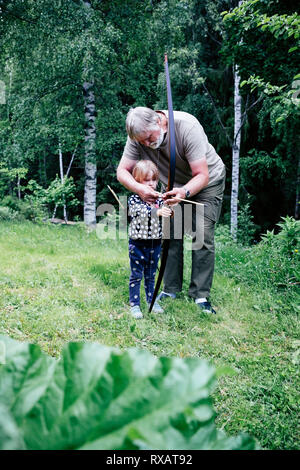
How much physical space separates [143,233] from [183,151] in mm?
717

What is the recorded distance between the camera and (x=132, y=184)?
2.71 metres

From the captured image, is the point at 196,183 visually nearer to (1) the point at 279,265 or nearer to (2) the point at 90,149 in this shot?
(1) the point at 279,265

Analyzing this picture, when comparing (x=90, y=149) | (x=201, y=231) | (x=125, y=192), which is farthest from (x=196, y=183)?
(x=125, y=192)

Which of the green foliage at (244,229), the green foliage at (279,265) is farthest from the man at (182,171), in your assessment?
the green foliage at (244,229)

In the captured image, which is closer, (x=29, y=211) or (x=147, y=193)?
(x=147, y=193)

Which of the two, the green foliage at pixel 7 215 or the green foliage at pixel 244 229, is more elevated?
the green foliage at pixel 7 215

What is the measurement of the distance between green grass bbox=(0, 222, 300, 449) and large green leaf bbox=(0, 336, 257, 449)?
4.68 ft

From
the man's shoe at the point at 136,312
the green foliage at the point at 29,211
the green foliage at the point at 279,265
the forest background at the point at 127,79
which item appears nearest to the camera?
the man's shoe at the point at 136,312

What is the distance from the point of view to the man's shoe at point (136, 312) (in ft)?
9.13

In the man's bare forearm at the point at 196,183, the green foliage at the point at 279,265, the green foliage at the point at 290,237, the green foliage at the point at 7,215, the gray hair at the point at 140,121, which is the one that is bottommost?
the green foliage at the point at 7,215

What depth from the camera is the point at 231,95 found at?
13.5 metres

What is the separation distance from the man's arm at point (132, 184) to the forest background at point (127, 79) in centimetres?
290

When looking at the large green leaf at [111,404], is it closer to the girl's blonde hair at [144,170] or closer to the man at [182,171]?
the man at [182,171]
